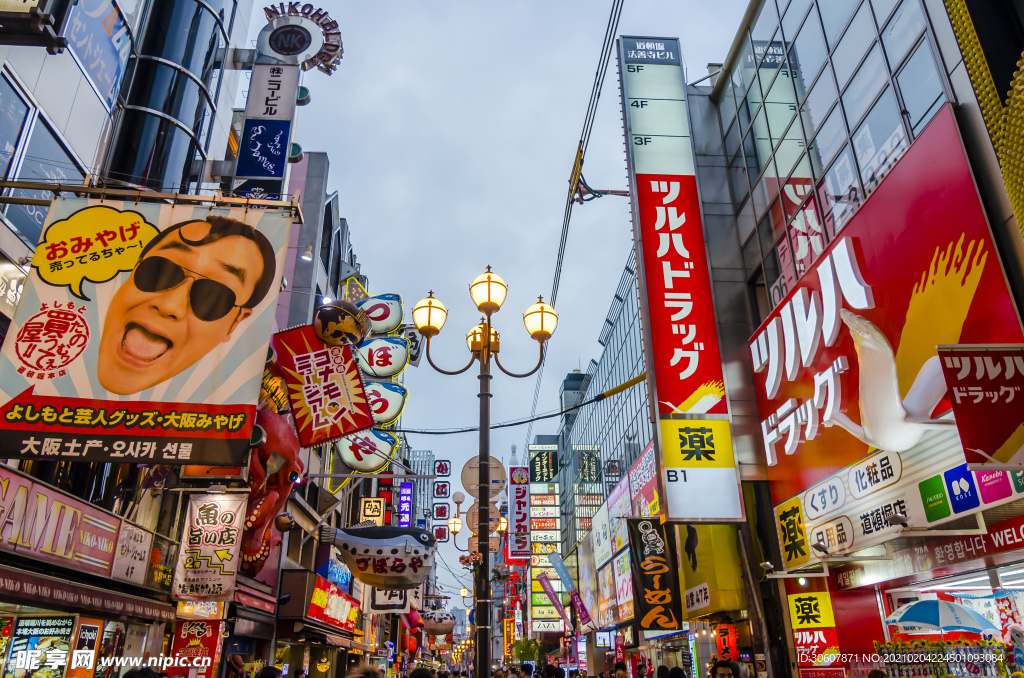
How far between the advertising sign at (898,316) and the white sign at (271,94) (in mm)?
12962

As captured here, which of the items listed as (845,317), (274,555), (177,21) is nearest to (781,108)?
(845,317)

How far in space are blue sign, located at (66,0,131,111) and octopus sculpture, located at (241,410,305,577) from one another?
25.3 feet

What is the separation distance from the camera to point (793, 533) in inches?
504

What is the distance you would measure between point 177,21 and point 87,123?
203 inches

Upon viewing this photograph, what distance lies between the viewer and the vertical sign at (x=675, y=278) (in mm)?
13789

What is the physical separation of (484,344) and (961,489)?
279 inches

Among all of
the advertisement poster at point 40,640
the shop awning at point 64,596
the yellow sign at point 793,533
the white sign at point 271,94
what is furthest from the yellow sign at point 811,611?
the white sign at point 271,94

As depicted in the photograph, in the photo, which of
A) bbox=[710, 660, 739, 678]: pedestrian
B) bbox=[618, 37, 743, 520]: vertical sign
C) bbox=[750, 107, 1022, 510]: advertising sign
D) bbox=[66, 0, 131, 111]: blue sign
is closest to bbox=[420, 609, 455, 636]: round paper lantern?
bbox=[618, 37, 743, 520]: vertical sign

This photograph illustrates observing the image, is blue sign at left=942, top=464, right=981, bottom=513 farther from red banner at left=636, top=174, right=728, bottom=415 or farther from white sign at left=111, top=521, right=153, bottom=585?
white sign at left=111, top=521, right=153, bottom=585

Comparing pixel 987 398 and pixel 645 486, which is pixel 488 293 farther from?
pixel 645 486

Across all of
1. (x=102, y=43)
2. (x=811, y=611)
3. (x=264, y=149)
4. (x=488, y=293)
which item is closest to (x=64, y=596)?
(x=488, y=293)

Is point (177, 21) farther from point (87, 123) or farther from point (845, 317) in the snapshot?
point (845, 317)

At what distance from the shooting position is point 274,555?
21.8 metres

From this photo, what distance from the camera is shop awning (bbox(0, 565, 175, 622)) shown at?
26.9 feet
